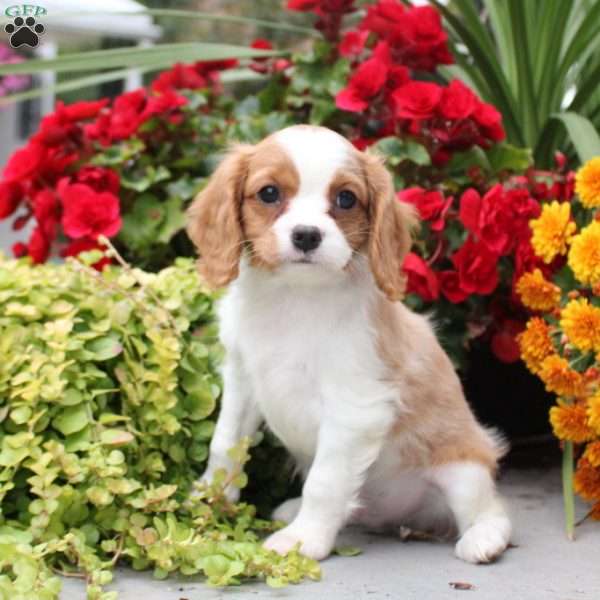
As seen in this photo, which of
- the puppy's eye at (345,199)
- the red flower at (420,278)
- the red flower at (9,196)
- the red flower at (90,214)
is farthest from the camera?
the red flower at (9,196)

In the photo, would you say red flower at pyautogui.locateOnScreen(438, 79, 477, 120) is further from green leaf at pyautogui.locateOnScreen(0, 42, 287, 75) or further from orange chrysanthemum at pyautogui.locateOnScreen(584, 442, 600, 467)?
orange chrysanthemum at pyautogui.locateOnScreen(584, 442, 600, 467)

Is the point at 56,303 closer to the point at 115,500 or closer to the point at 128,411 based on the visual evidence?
the point at 128,411

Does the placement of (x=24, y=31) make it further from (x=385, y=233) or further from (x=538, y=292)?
(x=538, y=292)

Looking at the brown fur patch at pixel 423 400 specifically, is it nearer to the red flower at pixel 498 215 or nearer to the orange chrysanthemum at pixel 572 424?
the orange chrysanthemum at pixel 572 424

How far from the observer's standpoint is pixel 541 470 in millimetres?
3643

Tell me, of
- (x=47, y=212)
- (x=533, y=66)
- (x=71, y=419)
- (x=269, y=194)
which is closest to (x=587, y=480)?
(x=269, y=194)

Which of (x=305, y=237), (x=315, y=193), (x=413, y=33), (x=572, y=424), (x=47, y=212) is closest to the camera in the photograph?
(x=305, y=237)

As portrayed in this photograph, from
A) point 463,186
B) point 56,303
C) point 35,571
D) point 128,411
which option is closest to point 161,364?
point 128,411

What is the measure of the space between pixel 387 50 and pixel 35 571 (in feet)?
7.53

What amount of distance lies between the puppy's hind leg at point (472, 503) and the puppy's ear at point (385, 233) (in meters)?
0.52

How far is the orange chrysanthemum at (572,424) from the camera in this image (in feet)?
9.55

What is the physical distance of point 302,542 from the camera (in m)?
2.61

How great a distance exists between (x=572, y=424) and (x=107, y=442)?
4.14 feet

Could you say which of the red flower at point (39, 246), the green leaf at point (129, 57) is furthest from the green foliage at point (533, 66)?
the red flower at point (39, 246)
